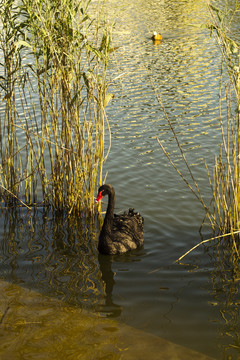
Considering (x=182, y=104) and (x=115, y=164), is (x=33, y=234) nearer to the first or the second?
(x=115, y=164)

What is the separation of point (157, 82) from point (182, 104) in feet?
7.53

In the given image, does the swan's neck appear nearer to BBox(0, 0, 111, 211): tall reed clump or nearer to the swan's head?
the swan's head

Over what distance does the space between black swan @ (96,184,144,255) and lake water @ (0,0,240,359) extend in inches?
5.5

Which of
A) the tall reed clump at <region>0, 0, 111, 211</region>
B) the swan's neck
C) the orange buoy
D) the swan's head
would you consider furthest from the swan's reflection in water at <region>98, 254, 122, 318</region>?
the orange buoy

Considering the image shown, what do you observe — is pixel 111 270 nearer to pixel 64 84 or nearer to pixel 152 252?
pixel 152 252

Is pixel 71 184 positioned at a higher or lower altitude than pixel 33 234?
higher

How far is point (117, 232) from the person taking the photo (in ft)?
23.3

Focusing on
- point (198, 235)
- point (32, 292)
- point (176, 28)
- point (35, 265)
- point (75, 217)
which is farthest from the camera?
point (176, 28)

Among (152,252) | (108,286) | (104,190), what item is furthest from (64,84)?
(108,286)

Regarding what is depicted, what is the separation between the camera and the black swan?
6871 mm

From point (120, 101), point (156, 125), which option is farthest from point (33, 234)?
point (120, 101)

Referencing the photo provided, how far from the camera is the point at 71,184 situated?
756cm

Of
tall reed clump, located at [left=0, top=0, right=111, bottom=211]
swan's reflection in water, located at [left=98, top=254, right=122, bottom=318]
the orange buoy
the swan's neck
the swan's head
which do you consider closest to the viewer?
swan's reflection in water, located at [left=98, top=254, right=122, bottom=318]

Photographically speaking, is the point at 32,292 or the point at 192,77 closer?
the point at 32,292
